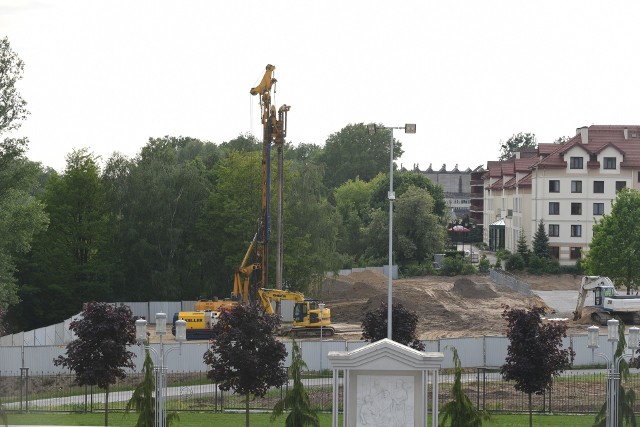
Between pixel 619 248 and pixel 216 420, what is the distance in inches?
1623

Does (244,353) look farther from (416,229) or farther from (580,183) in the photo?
(416,229)

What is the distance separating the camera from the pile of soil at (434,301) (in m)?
60.5

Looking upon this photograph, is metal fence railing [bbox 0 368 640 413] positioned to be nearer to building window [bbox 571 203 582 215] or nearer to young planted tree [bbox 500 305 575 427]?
young planted tree [bbox 500 305 575 427]

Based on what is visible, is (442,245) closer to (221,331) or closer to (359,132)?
(221,331)

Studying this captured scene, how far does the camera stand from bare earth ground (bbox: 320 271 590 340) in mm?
60281

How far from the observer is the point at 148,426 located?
29.4 meters

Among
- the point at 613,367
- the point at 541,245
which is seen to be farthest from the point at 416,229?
the point at 613,367

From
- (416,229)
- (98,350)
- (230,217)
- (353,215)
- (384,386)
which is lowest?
(384,386)

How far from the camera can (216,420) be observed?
34.5m

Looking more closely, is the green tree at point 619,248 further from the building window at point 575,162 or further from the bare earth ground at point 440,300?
the building window at point 575,162

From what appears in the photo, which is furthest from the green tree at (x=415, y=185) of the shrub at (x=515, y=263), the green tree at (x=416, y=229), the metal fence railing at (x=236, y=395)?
the metal fence railing at (x=236, y=395)

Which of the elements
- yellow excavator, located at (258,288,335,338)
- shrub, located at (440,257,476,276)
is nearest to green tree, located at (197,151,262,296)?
yellow excavator, located at (258,288,335,338)

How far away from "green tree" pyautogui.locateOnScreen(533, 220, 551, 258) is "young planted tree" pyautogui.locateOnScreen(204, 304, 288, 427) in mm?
57603

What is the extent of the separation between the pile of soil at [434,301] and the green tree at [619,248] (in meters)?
4.53
